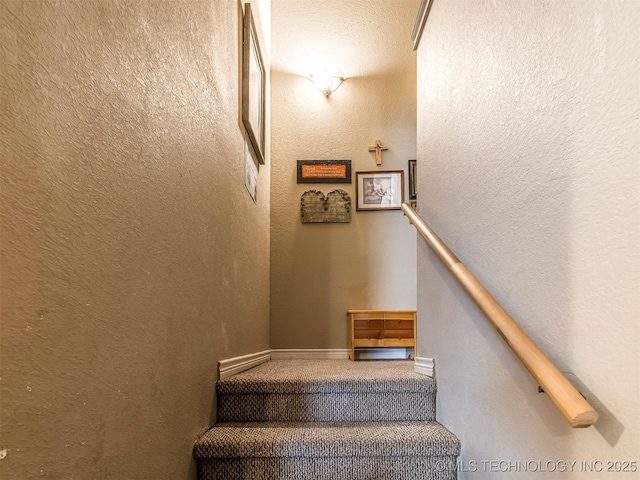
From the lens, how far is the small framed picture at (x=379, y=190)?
305cm

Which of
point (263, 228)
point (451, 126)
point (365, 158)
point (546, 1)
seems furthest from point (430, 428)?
point (365, 158)

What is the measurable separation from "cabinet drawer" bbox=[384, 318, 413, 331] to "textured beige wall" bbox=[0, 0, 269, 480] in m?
1.63

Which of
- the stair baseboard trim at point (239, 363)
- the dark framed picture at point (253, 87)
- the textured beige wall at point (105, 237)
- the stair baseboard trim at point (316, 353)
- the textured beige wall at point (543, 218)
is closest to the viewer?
the textured beige wall at point (105, 237)

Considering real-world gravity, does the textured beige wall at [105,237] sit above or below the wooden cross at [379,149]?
below

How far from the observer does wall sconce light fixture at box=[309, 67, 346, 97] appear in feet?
9.91

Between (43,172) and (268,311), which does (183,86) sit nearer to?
(43,172)

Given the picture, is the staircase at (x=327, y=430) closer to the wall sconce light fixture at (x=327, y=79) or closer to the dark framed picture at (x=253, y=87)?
the dark framed picture at (x=253, y=87)

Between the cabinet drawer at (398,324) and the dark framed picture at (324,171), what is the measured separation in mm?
1120

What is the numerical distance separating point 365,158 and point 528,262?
225cm

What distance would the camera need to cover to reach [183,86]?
1.18m

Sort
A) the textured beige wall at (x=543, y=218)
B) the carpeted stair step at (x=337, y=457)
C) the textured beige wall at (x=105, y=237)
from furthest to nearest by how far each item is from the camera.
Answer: the carpeted stair step at (x=337, y=457) < the textured beige wall at (x=543, y=218) < the textured beige wall at (x=105, y=237)

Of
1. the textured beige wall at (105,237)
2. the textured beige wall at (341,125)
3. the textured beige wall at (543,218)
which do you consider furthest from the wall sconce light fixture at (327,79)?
the textured beige wall at (105,237)

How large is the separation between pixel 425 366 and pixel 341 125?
201 centimetres

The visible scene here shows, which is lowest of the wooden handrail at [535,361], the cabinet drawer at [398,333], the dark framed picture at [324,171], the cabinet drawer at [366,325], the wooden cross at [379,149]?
the cabinet drawer at [398,333]
